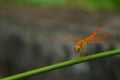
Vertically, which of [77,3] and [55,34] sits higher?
[77,3]

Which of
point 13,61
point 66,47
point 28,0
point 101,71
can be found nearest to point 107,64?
point 101,71

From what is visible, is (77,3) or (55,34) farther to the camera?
(77,3)

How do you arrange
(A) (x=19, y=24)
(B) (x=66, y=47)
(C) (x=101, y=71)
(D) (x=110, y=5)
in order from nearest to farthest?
(C) (x=101, y=71) < (B) (x=66, y=47) < (A) (x=19, y=24) < (D) (x=110, y=5)

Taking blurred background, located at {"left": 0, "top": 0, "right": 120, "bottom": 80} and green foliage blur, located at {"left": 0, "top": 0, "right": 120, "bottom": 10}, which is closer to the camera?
blurred background, located at {"left": 0, "top": 0, "right": 120, "bottom": 80}

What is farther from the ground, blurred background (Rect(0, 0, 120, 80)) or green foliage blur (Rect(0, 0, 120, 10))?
green foliage blur (Rect(0, 0, 120, 10))

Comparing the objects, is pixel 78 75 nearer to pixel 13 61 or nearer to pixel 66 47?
pixel 66 47

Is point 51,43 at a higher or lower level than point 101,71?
higher
